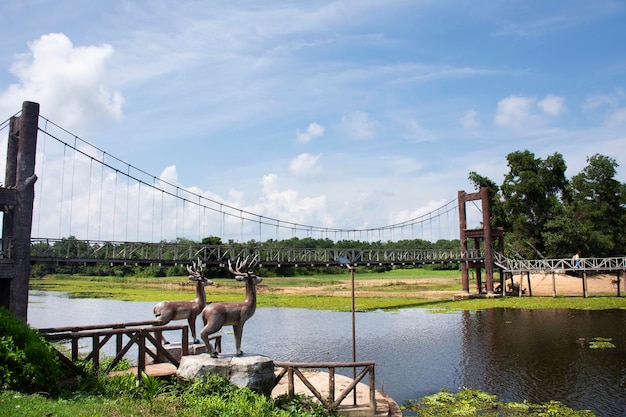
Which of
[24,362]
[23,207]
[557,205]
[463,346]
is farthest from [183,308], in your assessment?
[557,205]

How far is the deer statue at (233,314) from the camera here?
1059cm

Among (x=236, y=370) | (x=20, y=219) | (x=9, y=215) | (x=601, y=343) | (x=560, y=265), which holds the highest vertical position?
(x=9, y=215)

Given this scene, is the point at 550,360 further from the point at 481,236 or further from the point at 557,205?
the point at 557,205

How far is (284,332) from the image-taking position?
28.3 meters

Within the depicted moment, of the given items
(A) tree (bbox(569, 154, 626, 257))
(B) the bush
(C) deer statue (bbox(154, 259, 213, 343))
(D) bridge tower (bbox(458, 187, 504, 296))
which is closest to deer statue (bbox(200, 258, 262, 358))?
(C) deer statue (bbox(154, 259, 213, 343))

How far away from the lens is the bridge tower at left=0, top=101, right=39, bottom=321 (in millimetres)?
19969

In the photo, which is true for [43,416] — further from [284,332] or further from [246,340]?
[284,332]

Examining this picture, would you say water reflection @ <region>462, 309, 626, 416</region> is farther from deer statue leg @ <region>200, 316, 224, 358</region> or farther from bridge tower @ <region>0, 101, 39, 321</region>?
bridge tower @ <region>0, 101, 39, 321</region>

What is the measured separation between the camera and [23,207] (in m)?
20.6

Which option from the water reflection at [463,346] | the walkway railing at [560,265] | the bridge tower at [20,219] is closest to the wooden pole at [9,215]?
the bridge tower at [20,219]

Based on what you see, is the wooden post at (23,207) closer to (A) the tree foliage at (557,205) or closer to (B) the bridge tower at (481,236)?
(B) the bridge tower at (481,236)

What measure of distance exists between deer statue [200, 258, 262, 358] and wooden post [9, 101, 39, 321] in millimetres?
13045

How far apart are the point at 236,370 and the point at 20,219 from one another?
15.4 m

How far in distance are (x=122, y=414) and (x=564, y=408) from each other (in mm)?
11734
